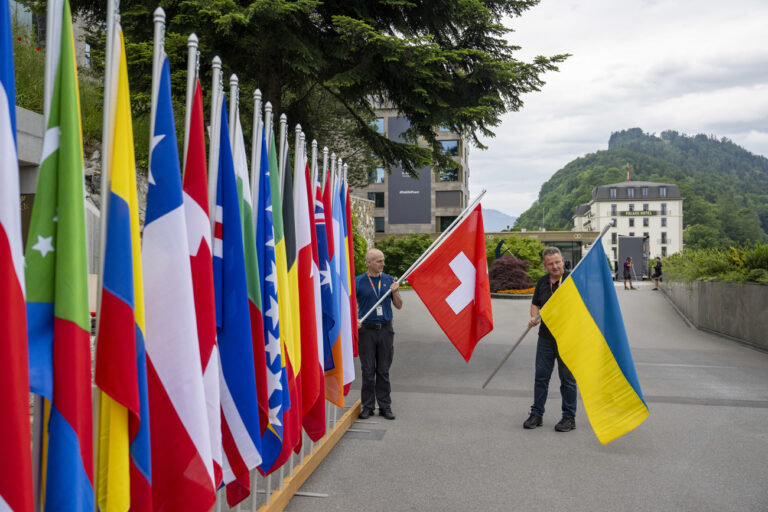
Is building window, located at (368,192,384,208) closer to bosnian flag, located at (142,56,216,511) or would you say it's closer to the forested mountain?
bosnian flag, located at (142,56,216,511)

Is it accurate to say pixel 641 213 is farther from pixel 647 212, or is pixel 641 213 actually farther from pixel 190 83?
pixel 190 83

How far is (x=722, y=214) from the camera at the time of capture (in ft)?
465

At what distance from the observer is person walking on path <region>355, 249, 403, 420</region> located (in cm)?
824

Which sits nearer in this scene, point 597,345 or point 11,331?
point 11,331

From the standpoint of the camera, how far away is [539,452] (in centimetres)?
680

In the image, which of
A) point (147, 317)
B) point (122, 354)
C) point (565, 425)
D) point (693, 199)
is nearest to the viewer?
point (122, 354)

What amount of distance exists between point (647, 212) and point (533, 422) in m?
131

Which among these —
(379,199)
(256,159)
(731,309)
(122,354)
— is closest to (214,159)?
(256,159)

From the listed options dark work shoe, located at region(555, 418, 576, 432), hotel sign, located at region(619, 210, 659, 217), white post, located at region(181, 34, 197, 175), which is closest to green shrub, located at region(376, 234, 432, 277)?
dark work shoe, located at region(555, 418, 576, 432)

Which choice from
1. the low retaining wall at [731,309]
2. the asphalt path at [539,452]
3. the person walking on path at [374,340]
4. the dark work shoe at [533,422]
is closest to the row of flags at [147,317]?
the asphalt path at [539,452]

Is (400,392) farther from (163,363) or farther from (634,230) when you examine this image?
(634,230)

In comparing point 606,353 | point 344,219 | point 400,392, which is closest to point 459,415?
point 400,392

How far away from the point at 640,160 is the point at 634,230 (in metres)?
61.8

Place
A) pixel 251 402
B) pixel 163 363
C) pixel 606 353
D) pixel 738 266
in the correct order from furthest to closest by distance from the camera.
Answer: pixel 738 266 < pixel 606 353 < pixel 251 402 < pixel 163 363
